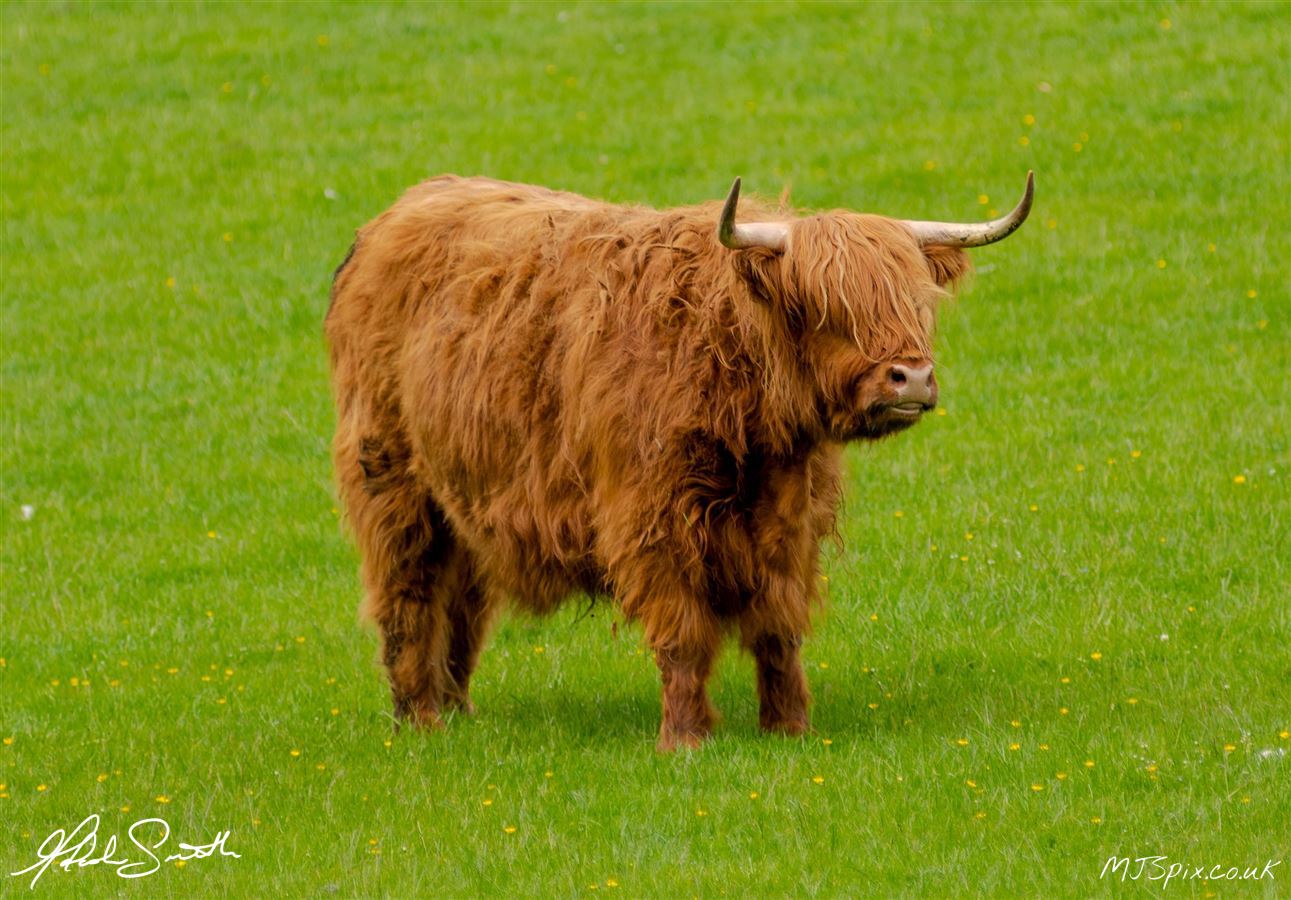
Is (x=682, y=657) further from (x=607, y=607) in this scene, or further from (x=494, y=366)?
(x=607, y=607)

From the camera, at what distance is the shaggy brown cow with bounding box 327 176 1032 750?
6285 millimetres

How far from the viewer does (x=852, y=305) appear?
6145mm

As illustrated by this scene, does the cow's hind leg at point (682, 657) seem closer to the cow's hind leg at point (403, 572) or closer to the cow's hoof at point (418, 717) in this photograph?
the cow's hoof at point (418, 717)

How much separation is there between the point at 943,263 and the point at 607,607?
2221 mm

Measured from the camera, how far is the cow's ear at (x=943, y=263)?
667 centimetres

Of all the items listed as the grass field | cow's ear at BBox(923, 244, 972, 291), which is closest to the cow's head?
cow's ear at BBox(923, 244, 972, 291)

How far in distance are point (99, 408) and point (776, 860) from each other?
27.4 feet

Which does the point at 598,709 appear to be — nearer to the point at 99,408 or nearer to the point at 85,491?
the point at 85,491

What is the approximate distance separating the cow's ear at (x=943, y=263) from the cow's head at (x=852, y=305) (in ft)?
0.61

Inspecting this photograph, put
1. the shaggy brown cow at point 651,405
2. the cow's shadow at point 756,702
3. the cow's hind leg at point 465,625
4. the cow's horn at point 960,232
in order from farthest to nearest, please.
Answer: the cow's hind leg at point 465,625 < the cow's shadow at point 756,702 < the cow's horn at point 960,232 < the shaggy brown cow at point 651,405

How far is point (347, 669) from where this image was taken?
339 inches

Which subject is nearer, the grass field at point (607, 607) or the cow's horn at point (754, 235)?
the grass field at point (607, 607)
